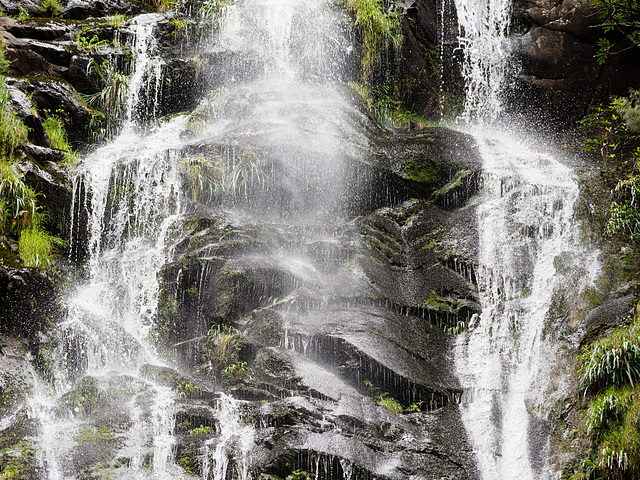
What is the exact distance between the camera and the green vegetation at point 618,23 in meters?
8.76

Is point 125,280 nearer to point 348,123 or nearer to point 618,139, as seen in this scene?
point 348,123

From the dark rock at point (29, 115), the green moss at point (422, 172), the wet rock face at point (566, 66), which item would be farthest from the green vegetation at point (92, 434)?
the wet rock face at point (566, 66)

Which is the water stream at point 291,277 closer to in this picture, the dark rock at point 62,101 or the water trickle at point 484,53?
the dark rock at point 62,101

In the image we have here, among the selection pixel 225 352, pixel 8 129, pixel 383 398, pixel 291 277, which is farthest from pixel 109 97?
pixel 383 398

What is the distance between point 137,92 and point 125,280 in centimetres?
506

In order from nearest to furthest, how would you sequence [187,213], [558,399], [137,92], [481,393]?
1. [558,399]
2. [481,393]
3. [187,213]
4. [137,92]

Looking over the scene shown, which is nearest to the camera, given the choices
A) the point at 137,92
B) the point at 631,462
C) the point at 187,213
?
the point at 631,462

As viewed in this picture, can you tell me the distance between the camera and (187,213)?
9.79 metres

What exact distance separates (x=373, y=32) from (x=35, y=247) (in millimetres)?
8735

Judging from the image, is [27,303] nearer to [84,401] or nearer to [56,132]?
[84,401]

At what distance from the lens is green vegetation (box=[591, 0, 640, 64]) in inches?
345

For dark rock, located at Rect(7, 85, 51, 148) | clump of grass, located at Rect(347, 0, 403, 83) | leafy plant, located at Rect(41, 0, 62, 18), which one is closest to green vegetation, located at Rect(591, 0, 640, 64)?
clump of grass, located at Rect(347, 0, 403, 83)

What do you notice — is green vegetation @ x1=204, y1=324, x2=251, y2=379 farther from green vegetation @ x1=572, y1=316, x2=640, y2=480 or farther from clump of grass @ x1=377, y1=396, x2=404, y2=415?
green vegetation @ x1=572, y1=316, x2=640, y2=480

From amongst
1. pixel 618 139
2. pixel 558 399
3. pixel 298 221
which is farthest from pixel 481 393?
pixel 618 139
